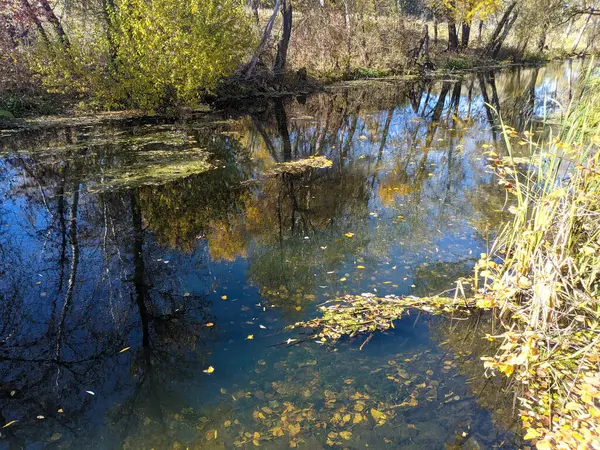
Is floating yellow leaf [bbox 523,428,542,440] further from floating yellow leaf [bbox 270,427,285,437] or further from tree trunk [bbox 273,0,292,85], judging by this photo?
tree trunk [bbox 273,0,292,85]

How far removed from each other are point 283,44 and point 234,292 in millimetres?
15822

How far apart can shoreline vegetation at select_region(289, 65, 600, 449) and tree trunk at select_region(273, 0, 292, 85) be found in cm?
1555

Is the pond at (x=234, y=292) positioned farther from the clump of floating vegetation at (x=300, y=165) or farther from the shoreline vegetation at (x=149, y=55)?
the shoreline vegetation at (x=149, y=55)

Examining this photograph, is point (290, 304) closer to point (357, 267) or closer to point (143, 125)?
point (357, 267)

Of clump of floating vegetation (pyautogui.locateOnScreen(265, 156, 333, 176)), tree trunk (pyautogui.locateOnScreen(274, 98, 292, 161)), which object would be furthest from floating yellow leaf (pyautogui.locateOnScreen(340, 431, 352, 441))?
tree trunk (pyautogui.locateOnScreen(274, 98, 292, 161))

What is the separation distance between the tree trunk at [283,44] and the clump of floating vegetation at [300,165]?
405 inches

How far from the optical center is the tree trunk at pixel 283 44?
56.3ft

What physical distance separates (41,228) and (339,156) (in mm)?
6286

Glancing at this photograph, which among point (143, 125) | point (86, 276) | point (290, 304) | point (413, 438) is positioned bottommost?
point (413, 438)

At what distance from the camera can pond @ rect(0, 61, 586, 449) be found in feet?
9.28

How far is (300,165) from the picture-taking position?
867cm

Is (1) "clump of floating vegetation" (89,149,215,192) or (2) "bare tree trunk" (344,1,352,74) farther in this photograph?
(2) "bare tree trunk" (344,1,352,74)

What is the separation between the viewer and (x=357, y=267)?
4.74m

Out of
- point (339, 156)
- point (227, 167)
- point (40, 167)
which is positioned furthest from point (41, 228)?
point (339, 156)
